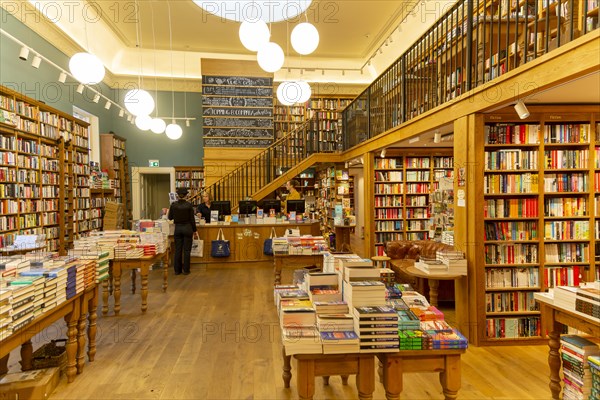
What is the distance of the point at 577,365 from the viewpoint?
245 cm

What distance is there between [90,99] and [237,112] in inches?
161

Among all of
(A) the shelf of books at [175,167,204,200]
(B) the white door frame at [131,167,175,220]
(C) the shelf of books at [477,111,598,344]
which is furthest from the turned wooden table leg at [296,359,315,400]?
(B) the white door frame at [131,167,175,220]

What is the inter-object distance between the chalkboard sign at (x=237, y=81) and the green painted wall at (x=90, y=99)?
1.23 meters

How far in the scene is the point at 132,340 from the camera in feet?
12.9

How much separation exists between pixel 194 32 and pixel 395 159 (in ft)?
22.1

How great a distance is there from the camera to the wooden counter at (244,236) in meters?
7.99

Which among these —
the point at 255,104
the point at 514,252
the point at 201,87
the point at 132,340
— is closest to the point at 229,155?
the point at 255,104

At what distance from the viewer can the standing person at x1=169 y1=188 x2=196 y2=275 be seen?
6824 mm

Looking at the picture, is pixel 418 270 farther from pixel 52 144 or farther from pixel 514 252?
pixel 52 144

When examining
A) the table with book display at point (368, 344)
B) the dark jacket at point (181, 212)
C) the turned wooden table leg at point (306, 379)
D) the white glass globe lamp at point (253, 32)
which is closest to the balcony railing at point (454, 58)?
the white glass globe lamp at point (253, 32)

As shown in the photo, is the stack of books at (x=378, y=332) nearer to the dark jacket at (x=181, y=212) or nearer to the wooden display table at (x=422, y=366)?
the wooden display table at (x=422, y=366)

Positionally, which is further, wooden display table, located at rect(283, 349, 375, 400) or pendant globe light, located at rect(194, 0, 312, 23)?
pendant globe light, located at rect(194, 0, 312, 23)

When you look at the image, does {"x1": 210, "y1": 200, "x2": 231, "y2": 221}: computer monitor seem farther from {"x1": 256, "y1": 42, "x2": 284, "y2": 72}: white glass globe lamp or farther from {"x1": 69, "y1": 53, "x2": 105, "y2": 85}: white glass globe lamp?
{"x1": 256, "y1": 42, "x2": 284, "y2": 72}: white glass globe lamp

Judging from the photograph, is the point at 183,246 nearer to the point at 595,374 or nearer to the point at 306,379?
the point at 306,379
